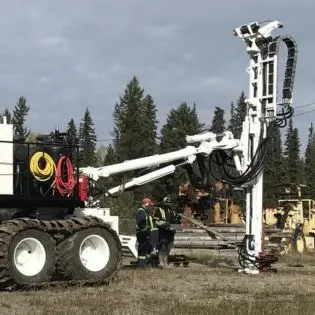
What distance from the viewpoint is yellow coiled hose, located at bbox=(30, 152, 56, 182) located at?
47.2ft

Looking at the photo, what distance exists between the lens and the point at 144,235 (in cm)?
1820

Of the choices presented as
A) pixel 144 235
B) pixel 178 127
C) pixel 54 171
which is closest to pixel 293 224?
pixel 144 235

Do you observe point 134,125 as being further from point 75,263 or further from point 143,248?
point 75,263

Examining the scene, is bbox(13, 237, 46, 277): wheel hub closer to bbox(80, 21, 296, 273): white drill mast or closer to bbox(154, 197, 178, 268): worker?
bbox(80, 21, 296, 273): white drill mast

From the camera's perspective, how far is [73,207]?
1525 centimetres

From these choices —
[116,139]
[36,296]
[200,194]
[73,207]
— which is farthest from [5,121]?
[116,139]

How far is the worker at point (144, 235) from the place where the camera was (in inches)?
712

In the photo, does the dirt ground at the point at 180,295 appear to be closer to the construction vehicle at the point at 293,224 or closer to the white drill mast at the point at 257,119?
the white drill mast at the point at 257,119

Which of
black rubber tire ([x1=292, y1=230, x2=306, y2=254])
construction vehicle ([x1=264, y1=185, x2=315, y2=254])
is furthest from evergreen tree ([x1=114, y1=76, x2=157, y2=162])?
black rubber tire ([x1=292, y1=230, x2=306, y2=254])

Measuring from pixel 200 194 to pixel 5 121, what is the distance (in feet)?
27.7

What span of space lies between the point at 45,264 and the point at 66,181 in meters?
2.14

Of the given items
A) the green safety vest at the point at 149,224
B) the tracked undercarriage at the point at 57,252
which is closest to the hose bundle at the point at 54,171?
the tracked undercarriage at the point at 57,252

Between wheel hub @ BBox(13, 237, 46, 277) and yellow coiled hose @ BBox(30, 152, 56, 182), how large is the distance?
5.24ft

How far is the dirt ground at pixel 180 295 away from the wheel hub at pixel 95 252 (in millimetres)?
513
